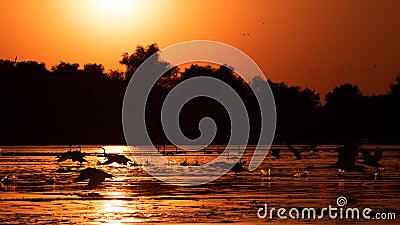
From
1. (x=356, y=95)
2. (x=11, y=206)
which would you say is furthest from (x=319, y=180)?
(x=356, y=95)

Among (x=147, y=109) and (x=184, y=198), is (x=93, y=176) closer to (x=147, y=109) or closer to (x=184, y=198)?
(x=184, y=198)

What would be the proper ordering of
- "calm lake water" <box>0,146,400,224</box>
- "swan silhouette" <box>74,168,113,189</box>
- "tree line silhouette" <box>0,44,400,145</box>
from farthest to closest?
"tree line silhouette" <box>0,44,400,145</box>
"swan silhouette" <box>74,168,113,189</box>
"calm lake water" <box>0,146,400,224</box>

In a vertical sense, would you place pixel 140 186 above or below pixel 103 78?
below

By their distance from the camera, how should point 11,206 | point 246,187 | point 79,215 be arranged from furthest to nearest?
point 246,187, point 11,206, point 79,215

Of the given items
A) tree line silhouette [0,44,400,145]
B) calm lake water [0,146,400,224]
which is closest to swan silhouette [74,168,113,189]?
calm lake water [0,146,400,224]

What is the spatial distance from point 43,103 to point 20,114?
7286 mm

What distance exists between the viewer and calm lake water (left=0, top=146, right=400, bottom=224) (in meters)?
29.4

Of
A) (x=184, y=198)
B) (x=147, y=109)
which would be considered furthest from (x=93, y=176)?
(x=147, y=109)

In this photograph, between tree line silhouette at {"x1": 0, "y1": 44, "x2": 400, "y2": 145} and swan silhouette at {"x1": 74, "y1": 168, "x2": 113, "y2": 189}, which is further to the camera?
tree line silhouette at {"x1": 0, "y1": 44, "x2": 400, "y2": 145}

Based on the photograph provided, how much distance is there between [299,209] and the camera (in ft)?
104

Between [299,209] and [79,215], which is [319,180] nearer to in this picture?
[299,209]

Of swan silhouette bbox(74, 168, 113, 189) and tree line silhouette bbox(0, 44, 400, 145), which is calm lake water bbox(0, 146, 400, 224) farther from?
tree line silhouette bbox(0, 44, 400, 145)

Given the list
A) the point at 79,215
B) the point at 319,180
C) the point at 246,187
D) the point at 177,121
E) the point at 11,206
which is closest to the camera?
the point at 79,215

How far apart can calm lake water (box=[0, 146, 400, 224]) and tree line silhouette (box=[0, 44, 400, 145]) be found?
310ft
